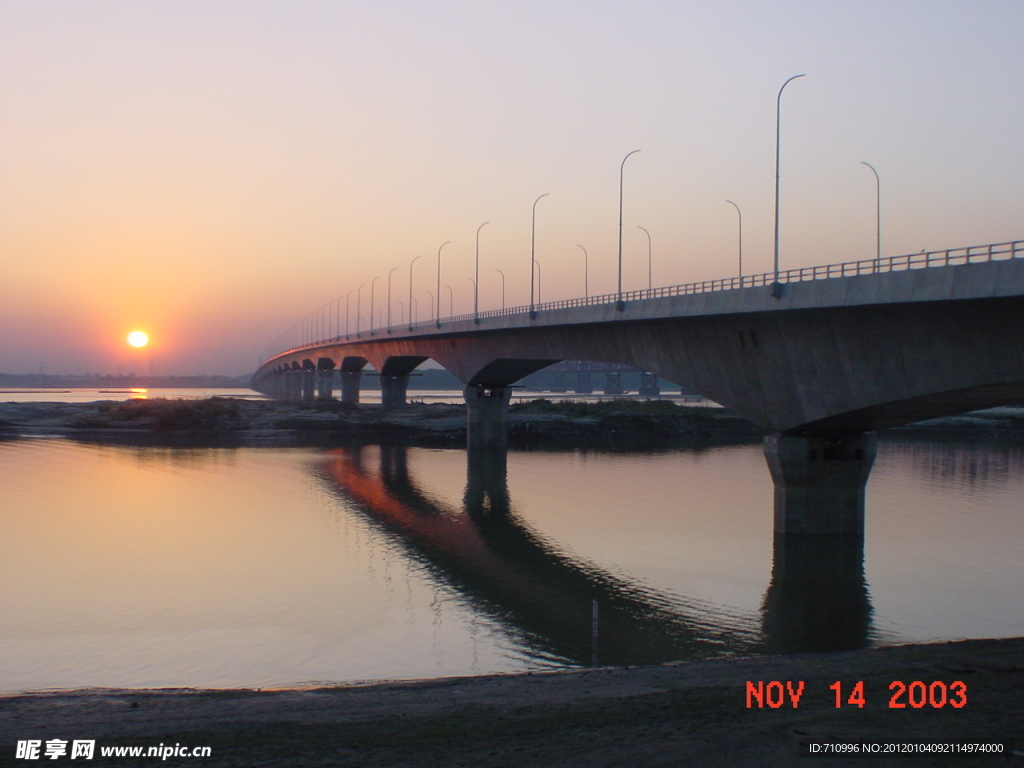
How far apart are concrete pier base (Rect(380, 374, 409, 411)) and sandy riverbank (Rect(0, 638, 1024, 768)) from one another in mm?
93520

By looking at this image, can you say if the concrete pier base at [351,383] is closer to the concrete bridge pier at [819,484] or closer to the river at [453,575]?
the river at [453,575]

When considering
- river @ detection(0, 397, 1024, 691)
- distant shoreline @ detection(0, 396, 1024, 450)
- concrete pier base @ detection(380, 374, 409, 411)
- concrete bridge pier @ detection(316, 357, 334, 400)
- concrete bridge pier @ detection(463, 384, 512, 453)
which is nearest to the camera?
river @ detection(0, 397, 1024, 691)

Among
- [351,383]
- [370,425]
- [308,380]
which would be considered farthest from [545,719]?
[308,380]

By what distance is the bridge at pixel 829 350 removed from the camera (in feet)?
78.0

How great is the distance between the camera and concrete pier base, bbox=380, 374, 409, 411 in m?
109

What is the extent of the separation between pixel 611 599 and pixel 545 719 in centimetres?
1355

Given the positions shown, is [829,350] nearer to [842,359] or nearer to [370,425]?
[842,359]

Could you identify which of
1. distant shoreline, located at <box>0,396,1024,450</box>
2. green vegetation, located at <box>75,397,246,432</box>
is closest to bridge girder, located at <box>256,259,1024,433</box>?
distant shoreline, located at <box>0,396,1024,450</box>

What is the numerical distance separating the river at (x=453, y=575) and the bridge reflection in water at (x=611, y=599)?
0.36 ft

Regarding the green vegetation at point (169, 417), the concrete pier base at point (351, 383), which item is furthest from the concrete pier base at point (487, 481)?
the concrete pier base at point (351, 383)

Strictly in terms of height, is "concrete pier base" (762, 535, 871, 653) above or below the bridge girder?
below

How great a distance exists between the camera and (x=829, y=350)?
2978cm

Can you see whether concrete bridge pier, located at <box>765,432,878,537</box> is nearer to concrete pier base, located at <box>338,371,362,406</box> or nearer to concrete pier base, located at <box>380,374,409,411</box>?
concrete pier base, located at <box>380,374,409,411</box>

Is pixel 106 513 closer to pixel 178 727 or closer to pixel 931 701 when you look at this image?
pixel 178 727
